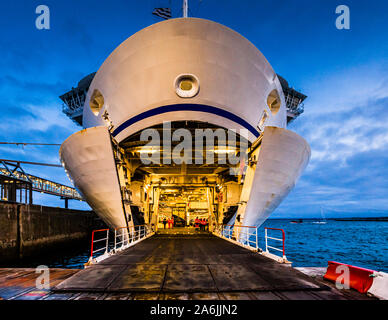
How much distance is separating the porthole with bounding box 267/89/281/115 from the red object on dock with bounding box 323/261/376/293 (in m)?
9.24

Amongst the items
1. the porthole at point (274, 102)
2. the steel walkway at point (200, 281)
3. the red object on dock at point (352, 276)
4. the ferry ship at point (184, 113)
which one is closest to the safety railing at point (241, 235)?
the ferry ship at point (184, 113)

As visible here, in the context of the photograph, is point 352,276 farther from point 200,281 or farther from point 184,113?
point 184,113

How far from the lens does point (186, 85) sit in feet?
31.6

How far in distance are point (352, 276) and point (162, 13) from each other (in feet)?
47.2

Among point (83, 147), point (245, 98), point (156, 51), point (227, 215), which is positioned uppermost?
point (156, 51)

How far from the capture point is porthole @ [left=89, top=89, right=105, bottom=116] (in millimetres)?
11759

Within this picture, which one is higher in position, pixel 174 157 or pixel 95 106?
pixel 95 106

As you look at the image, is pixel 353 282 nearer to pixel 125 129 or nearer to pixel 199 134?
pixel 199 134

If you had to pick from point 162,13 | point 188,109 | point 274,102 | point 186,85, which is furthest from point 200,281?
point 162,13

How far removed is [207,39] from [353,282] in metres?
9.09

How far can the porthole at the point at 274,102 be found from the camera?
11796mm

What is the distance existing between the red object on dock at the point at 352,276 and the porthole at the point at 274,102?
924 cm
